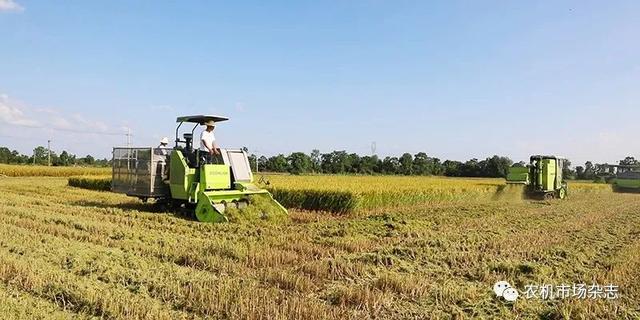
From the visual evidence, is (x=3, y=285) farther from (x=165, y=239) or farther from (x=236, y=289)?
(x=165, y=239)

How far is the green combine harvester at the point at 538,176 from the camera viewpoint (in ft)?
78.6

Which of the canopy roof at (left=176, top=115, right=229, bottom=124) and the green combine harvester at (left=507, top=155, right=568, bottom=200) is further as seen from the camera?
the green combine harvester at (left=507, top=155, right=568, bottom=200)

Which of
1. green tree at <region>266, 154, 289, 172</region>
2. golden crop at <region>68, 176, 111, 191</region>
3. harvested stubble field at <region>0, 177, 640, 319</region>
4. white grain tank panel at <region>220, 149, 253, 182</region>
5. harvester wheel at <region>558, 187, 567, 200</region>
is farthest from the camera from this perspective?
green tree at <region>266, 154, 289, 172</region>

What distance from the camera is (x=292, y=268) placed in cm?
643

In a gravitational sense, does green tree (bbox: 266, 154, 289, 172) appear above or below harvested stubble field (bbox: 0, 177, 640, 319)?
above

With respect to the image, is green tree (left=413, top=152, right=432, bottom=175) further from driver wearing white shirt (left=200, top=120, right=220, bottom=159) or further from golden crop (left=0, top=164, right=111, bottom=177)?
driver wearing white shirt (left=200, top=120, right=220, bottom=159)

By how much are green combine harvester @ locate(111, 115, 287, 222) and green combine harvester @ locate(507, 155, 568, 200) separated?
15.9 meters

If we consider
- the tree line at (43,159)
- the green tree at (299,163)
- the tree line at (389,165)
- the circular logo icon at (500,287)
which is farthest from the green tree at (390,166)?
the circular logo icon at (500,287)

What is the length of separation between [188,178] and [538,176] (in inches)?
729

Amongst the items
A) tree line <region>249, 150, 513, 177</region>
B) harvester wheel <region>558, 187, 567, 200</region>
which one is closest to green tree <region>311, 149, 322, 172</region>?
tree line <region>249, 150, 513, 177</region>

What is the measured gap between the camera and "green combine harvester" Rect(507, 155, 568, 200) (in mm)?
23969

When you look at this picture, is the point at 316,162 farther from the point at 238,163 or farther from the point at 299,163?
the point at 238,163

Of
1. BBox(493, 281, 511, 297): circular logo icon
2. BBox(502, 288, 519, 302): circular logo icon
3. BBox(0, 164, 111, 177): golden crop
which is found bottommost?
BBox(502, 288, 519, 302): circular logo icon

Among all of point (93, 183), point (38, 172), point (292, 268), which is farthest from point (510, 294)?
point (38, 172)
